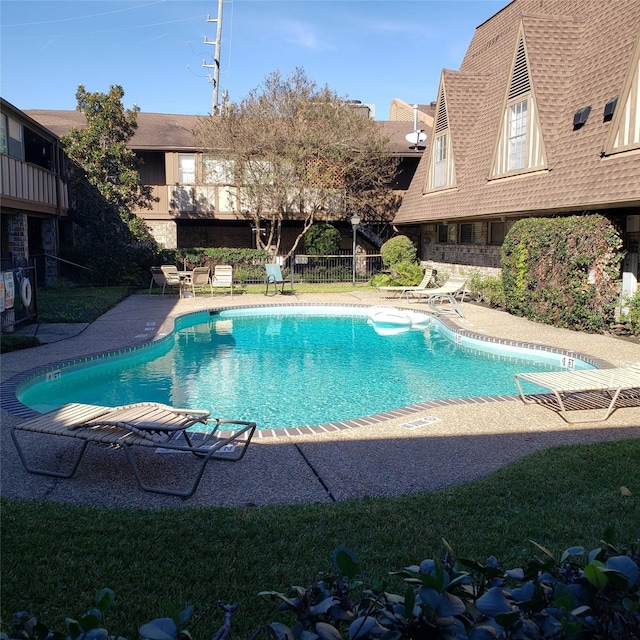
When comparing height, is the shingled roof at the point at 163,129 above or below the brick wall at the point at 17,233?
above

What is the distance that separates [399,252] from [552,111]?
8.31 meters

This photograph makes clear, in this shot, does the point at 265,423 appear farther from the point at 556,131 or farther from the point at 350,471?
the point at 556,131

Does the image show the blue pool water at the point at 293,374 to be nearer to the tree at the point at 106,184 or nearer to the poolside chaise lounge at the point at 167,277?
the poolside chaise lounge at the point at 167,277

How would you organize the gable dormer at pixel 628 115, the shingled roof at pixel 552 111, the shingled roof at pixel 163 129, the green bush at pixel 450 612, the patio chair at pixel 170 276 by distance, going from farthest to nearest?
the shingled roof at pixel 163 129
the patio chair at pixel 170 276
the shingled roof at pixel 552 111
the gable dormer at pixel 628 115
the green bush at pixel 450 612

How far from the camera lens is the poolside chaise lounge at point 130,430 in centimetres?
505

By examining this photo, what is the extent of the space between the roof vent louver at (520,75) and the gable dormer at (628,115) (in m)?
4.32

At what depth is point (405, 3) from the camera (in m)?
14.7

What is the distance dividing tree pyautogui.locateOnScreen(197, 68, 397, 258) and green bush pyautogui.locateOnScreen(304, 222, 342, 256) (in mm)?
517

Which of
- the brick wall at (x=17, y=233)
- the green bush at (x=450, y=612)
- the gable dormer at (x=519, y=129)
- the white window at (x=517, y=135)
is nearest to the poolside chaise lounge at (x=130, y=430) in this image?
the green bush at (x=450, y=612)

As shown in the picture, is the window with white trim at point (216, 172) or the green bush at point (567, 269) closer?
the green bush at point (567, 269)

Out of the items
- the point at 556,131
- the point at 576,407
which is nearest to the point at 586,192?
the point at 556,131

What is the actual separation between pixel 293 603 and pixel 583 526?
312 cm

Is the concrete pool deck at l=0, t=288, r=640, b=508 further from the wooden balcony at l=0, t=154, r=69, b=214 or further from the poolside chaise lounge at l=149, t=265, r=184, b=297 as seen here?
the poolside chaise lounge at l=149, t=265, r=184, b=297

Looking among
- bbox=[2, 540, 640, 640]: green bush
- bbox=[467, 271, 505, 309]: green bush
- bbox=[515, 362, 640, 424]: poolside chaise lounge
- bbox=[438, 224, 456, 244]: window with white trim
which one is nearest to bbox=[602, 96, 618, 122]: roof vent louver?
bbox=[467, 271, 505, 309]: green bush
